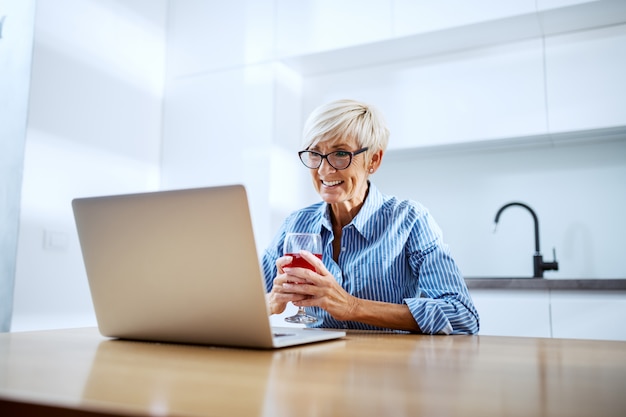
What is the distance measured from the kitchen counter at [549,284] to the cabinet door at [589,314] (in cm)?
4

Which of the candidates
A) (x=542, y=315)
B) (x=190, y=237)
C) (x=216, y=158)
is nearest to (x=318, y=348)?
(x=190, y=237)

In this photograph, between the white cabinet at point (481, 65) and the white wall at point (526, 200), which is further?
the white wall at point (526, 200)

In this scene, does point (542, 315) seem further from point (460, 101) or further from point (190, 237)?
point (190, 237)

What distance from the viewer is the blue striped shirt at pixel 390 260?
1.46 m

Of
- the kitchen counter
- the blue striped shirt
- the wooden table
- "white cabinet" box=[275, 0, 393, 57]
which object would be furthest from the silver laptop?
"white cabinet" box=[275, 0, 393, 57]

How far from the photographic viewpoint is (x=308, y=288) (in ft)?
4.01

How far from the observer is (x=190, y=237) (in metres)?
0.89

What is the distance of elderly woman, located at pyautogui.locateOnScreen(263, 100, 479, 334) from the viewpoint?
128 centimetres

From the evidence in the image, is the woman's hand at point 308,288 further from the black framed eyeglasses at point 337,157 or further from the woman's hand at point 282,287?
the black framed eyeglasses at point 337,157

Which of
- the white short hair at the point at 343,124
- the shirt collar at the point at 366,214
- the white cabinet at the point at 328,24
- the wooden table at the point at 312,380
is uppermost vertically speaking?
the white cabinet at the point at 328,24

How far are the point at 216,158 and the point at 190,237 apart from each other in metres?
2.52

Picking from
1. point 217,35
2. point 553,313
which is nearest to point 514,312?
point 553,313

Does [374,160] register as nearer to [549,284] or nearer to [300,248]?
[300,248]

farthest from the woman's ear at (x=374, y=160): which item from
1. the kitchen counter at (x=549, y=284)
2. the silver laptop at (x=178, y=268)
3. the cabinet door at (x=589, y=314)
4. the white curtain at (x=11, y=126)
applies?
the white curtain at (x=11, y=126)
